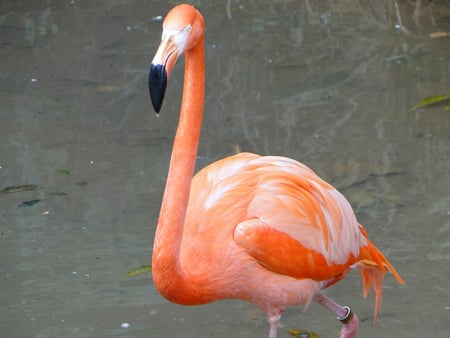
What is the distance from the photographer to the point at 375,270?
4.16 metres

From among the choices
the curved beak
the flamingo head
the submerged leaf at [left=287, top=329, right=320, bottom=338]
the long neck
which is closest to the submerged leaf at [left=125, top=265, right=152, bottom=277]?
the submerged leaf at [left=287, top=329, right=320, bottom=338]

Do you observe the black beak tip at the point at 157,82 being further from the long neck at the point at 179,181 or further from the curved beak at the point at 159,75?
the long neck at the point at 179,181

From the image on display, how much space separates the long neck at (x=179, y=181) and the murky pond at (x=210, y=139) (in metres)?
1.02

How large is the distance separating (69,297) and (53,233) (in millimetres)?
639

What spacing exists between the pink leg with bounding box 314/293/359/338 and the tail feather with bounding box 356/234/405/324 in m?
0.10

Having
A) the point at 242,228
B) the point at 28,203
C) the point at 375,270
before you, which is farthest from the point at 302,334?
the point at 28,203

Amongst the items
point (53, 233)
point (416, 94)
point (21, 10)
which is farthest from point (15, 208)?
point (21, 10)

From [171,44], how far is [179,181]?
53 centimetres

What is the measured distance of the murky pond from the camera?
14.5 feet

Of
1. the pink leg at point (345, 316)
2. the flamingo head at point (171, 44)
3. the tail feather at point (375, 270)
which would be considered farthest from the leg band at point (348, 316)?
the flamingo head at point (171, 44)

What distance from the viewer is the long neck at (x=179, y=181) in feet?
10.7

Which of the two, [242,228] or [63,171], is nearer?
[242,228]

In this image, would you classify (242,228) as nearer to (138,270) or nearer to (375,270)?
(375,270)

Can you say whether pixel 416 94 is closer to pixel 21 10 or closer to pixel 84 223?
pixel 84 223
